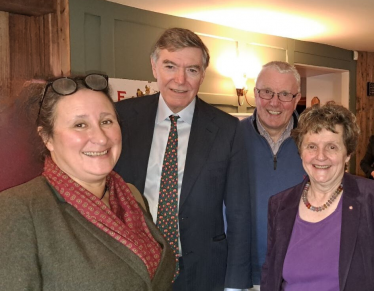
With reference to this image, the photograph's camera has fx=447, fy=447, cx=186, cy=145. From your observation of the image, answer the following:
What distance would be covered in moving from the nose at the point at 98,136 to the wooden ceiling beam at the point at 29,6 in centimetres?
Result: 266

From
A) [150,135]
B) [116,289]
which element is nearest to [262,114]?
[150,135]

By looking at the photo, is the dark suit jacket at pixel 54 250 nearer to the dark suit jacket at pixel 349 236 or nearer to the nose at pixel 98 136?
the nose at pixel 98 136

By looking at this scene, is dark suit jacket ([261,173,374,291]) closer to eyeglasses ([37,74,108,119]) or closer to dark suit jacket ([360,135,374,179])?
eyeglasses ([37,74,108,119])

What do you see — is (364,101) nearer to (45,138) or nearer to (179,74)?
(179,74)

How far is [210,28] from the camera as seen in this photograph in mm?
5426

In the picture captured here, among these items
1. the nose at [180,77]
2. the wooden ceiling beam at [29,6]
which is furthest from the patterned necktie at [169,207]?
the wooden ceiling beam at [29,6]

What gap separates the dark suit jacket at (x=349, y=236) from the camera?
173 centimetres

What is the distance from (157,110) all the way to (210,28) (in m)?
3.64

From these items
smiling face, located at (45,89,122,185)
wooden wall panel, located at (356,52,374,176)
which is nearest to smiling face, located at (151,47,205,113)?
smiling face, located at (45,89,122,185)

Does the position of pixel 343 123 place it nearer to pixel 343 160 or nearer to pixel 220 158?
pixel 343 160

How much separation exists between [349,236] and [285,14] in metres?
3.84

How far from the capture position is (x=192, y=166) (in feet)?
6.22

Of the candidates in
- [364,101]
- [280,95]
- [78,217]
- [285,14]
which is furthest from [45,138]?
[364,101]

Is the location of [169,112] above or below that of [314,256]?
above
